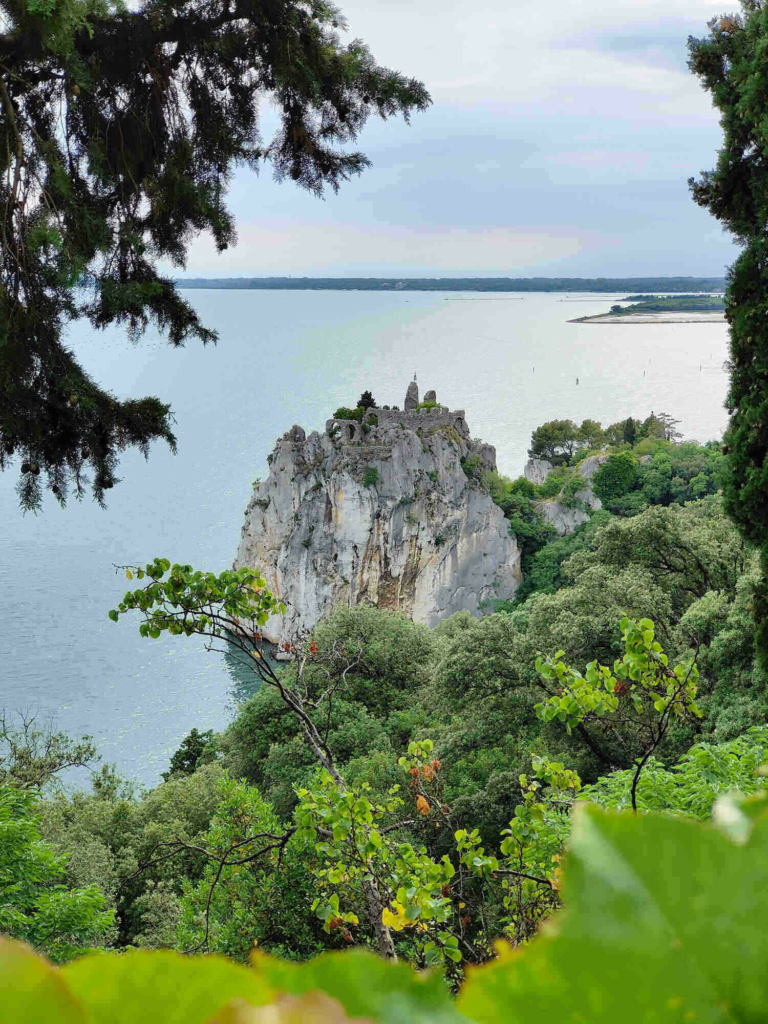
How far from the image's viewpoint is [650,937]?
30 centimetres

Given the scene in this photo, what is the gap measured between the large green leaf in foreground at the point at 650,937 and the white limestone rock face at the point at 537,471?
5535 cm

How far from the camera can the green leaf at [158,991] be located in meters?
0.29

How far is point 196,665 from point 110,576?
465 inches

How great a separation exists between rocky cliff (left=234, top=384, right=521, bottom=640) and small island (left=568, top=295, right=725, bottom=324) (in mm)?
74629

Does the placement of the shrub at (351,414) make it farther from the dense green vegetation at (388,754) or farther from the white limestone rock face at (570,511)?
the dense green vegetation at (388,754)

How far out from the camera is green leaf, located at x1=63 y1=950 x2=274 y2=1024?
287 millimetres

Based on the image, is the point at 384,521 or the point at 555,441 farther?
the point at 555,441

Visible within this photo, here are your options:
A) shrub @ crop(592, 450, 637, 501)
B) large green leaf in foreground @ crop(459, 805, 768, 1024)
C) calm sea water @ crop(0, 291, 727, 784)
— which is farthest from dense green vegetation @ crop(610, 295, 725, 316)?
large green leaf in foreground @ crop(459, 805, 768, 1024)

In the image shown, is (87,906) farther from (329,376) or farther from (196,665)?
(329,376)

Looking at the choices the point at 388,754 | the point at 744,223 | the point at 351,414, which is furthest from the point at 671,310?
the point at 744,223

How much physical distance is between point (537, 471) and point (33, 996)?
5626cm

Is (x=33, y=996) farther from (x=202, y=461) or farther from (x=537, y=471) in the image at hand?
(x=202, y=461)

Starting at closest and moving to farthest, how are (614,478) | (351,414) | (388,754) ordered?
1. (388,754)
2. (351,414)
3. (614,478)

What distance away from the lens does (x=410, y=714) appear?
1842 centimetres
